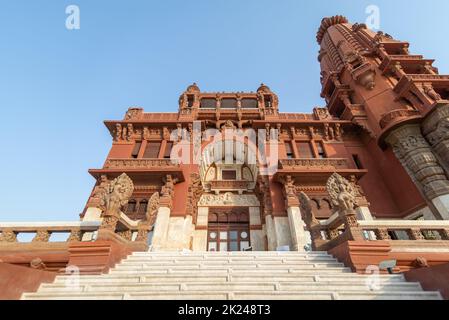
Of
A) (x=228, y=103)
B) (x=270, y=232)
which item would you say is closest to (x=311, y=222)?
(x=270, y=232)

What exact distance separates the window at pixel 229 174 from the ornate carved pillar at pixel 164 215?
15.6 feet

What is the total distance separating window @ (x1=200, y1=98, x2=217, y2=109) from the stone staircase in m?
14.1

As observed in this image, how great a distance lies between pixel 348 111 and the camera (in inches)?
647

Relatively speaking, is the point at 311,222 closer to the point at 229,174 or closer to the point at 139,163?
the point at 229,174

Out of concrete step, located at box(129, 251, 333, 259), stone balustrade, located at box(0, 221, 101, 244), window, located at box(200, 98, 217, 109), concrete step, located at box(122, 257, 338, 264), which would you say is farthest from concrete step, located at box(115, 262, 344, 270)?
window, located at box(200, 98, 217, 109)

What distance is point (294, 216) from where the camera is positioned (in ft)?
36.2

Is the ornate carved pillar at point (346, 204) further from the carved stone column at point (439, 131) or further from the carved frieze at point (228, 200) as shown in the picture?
the carved stone column at point (439, 131)

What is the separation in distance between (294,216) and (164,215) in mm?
6700

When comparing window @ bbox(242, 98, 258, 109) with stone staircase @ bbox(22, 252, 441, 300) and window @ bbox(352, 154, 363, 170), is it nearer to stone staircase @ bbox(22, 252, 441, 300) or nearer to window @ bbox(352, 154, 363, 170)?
window @ bbox(352, 154, 363, 170)

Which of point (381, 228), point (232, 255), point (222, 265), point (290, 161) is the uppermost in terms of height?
point (290, 161)

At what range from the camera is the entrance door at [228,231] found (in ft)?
42.3

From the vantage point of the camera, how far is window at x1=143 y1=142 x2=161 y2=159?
48.3ft

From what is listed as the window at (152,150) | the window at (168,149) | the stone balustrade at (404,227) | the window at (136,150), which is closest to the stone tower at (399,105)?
the stone balustrade at (404,227)
